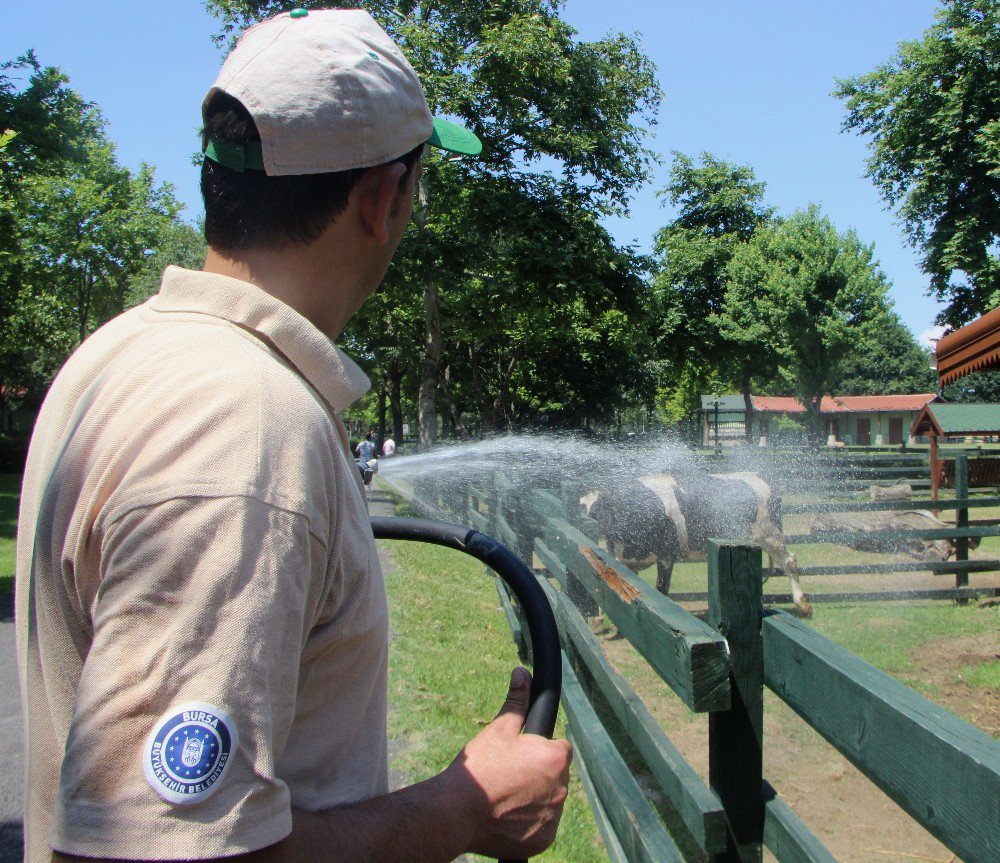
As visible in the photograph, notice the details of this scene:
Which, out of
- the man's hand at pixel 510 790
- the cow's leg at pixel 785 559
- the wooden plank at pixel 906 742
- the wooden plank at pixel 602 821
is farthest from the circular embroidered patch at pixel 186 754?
the cow's leg at pixel 785 559

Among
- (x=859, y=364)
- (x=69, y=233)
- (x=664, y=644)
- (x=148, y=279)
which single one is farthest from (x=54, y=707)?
(x=859, y=364)

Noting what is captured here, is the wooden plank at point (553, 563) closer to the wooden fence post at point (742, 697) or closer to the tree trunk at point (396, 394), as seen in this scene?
the wooden fence post at point (742, 697)

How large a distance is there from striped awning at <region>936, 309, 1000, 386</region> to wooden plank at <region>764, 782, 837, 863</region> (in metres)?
3.12

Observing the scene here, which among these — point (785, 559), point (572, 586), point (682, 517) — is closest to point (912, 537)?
point (785, 559)

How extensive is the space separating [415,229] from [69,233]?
43.2 ft

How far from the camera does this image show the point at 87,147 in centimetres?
2503

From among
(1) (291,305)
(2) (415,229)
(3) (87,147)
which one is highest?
(3) (87,147)

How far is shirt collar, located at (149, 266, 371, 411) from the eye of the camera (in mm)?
1145

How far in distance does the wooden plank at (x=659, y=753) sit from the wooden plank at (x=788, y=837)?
127mm

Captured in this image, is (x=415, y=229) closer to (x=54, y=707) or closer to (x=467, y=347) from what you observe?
(x=54, y=707)

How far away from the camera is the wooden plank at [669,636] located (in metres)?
2.18

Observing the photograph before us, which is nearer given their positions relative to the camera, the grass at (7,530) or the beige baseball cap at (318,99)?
the beige baseball cap at (318,99)

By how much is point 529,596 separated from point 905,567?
9.38m

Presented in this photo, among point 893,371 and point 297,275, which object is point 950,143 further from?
point 893,371
